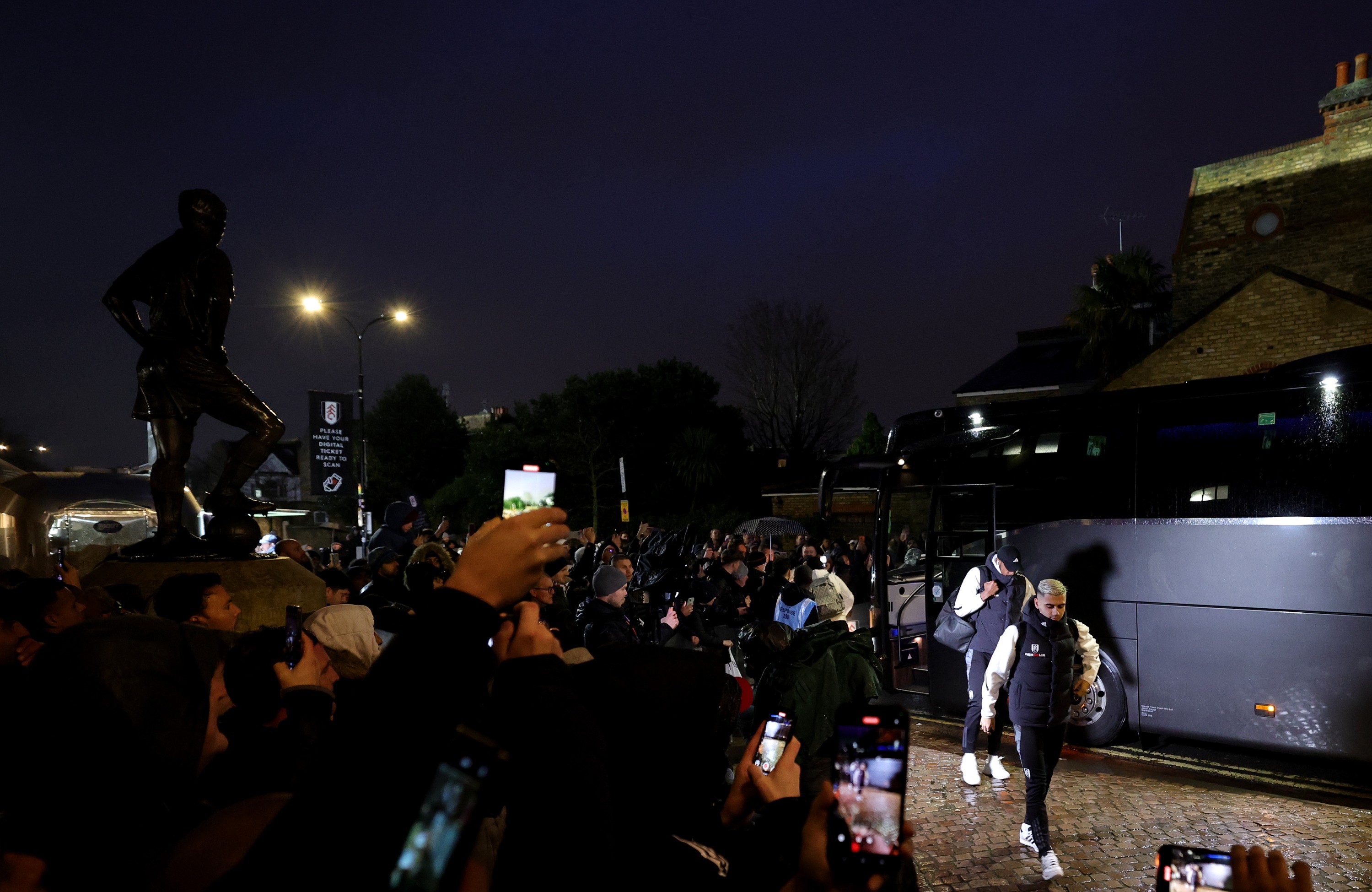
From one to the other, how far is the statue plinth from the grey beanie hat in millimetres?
2046

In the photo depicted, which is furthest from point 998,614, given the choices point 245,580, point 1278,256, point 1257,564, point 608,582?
point 1278,256

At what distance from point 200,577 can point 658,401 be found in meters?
34.4

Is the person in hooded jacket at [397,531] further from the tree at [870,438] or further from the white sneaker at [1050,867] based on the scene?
the tree at [870,438]

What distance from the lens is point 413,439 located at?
5641cm

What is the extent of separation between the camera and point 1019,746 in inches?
208

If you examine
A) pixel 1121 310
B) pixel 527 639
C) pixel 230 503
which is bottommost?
pixel 527 639

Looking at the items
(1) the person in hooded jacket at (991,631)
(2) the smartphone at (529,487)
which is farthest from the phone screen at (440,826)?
(2) the smartphone at (529,487)

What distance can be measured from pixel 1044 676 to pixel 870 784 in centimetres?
437

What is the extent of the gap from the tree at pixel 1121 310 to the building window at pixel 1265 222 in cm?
408

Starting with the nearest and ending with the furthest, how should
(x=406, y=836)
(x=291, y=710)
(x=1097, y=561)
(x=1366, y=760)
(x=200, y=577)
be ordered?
(x=406, y=836)
(x=291, y=710)
(x=200, y=577)
(x=1366, y=760)
(x=1097, y=561)

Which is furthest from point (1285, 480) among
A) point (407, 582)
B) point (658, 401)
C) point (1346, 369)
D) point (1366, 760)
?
point (658, 401)

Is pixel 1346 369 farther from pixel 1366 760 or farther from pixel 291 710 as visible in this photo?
pixel 291 710

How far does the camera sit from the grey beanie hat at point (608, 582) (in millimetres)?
6098

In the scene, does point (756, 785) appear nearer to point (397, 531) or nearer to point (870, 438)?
point (397, 531)
